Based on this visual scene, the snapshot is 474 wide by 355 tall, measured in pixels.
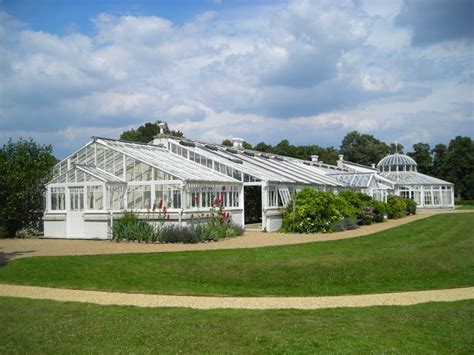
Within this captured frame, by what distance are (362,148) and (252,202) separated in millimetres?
53610

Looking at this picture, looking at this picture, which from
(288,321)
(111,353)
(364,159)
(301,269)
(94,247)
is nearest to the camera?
(111,353)

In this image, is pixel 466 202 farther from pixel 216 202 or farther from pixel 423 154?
pixel 216 202

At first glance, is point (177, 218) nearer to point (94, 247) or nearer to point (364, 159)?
point (94, 247)

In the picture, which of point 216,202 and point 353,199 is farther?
point 353,199

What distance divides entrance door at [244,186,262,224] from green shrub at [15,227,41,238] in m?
11.8

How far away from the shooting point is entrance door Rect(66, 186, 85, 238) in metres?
22.7

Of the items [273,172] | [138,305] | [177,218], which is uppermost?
[273,172]

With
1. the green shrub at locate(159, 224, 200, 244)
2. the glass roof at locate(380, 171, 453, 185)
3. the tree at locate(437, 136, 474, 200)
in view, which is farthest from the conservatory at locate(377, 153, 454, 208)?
the green shrub at locate(159, 224, 200, 244)

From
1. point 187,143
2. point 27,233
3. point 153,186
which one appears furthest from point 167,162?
point 27,233

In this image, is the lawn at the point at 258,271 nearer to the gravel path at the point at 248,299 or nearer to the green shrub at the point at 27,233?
the gravel path at the point at 248,299

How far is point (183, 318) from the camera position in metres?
8.41

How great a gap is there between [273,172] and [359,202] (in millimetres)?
5586

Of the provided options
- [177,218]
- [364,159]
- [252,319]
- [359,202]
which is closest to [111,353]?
→ [252,319]

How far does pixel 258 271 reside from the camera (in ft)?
41.2
